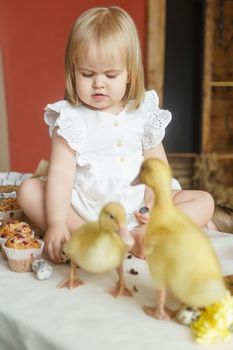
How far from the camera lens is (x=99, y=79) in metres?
0.89

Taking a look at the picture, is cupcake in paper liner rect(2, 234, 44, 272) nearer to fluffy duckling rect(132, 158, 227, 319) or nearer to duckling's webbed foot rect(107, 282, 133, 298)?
duckling's webbed foot rect(107, 282, 133, 298)

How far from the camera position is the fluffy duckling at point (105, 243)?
Result: 59 cm

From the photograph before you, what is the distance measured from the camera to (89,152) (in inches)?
40.9

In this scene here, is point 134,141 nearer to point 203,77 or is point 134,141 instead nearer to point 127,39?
point 127,39

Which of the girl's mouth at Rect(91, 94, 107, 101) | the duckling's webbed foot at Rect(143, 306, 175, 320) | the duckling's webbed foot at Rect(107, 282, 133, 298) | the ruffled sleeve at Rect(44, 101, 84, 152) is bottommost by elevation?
the duckling's webbed foot at Rect(107, 282, 133, 298)

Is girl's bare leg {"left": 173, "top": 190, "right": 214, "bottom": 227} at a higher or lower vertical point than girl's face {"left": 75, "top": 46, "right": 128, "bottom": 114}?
lower

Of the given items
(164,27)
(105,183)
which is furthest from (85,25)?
(164,27)

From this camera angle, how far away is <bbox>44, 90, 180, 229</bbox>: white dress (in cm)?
100

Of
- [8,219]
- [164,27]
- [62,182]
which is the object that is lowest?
[8,219]

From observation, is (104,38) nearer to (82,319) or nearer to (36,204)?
(36,204)

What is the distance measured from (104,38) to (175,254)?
47 centimetres

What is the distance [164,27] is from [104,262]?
2.39 metres

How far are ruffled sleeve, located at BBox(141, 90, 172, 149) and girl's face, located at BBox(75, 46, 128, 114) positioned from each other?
5.1 inches

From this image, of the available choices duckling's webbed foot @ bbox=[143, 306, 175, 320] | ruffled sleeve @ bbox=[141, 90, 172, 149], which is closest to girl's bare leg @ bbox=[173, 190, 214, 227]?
ruffled sleeve @ bbox=[141, 90, 172, 149]
